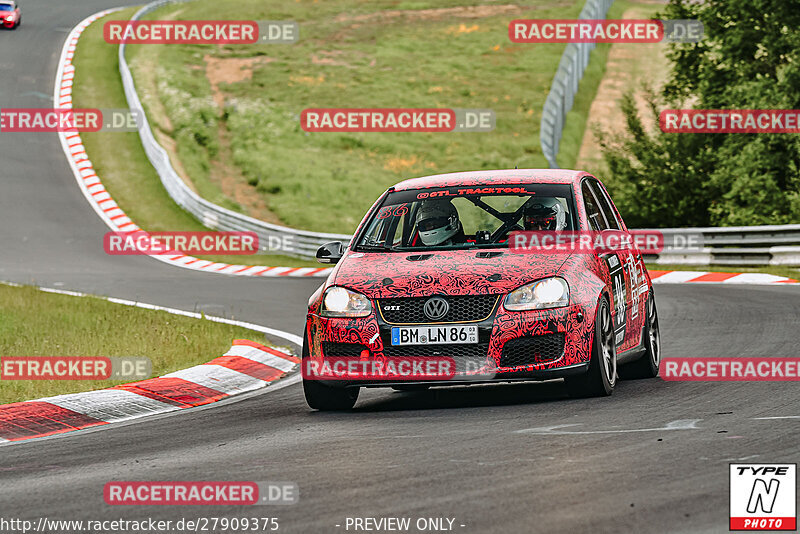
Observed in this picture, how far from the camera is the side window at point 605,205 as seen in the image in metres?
10.3

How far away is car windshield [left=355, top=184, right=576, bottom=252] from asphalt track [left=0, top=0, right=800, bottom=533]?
1158mm

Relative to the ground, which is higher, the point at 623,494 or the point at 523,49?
the point at 523,49

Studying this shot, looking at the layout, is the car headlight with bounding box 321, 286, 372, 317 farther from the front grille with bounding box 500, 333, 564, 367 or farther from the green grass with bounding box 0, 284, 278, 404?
the green grass with bounding box 0, 284, 278, 404

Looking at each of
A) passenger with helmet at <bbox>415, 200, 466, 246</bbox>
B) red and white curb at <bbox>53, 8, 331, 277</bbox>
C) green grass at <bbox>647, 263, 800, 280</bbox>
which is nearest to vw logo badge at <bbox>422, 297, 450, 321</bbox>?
passenger with helmet at <bbox>415, 200, 466, 246</bbox>

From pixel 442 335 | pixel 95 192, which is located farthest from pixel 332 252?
pixel 95 192

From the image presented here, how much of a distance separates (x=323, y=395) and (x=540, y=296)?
1694 millimetres

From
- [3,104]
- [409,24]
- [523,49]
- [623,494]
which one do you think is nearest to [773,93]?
[623,494]

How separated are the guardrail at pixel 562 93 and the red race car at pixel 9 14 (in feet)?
79.9

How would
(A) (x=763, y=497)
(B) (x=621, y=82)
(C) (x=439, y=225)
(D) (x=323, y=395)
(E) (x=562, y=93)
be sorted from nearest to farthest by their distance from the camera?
(A) (x=763, y=497)
(D) (x=323, y=395)
(C) (x=439, y=225)
(E) (x=562, y=93)
(B) (x=621, y=82)

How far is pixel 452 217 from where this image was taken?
380 inches

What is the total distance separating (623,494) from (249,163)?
119ft

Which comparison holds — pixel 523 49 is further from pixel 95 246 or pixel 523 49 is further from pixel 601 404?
pixel 601 404

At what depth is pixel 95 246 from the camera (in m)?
28.5

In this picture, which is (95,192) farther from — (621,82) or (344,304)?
(344,304)
